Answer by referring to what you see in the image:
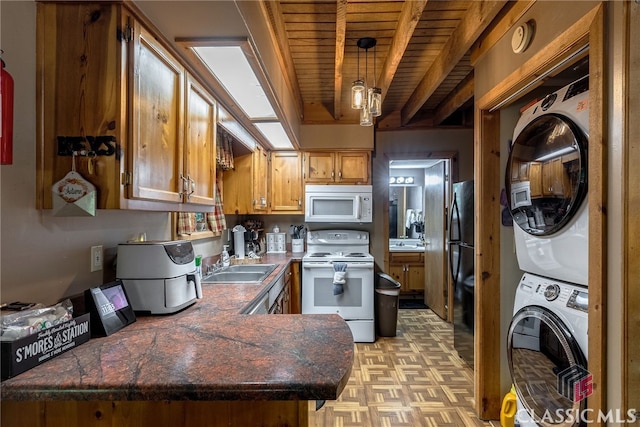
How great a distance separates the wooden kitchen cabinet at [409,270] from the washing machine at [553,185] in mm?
3104

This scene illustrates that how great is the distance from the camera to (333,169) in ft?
12.2

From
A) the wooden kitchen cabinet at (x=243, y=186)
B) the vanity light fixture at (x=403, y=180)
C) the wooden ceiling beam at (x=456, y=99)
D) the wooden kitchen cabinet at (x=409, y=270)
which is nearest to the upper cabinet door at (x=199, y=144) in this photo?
the wooden kitchen cabinet at (x=243, y=186)

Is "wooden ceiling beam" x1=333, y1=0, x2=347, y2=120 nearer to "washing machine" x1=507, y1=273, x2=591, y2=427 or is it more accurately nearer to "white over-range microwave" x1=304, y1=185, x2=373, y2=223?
"white over-range microwave" x1=304, y1=185, x2=373, y2=223

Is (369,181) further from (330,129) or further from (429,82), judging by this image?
(429,82)

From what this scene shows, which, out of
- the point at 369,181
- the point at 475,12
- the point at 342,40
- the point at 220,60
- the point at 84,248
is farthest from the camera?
the point at 369,181

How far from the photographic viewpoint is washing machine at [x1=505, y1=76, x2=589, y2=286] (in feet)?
4.32

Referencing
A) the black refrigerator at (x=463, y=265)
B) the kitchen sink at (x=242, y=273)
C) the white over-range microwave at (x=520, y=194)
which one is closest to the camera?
the white over-range microwave at (x=520, y=194)

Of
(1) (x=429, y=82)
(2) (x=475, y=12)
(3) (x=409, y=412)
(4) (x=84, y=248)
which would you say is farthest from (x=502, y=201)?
(4) (x=84, y=248)

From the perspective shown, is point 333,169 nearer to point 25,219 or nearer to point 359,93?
point 359,93

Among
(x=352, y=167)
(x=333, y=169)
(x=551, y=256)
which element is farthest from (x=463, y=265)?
(x=333, y=169)

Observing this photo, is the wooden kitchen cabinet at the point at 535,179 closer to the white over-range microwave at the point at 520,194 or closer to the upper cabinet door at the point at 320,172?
the white over-range microwave at the point at 520,194

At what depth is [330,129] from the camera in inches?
147

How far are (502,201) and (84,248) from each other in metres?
2.29

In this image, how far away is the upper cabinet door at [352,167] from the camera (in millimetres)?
A: 3717
